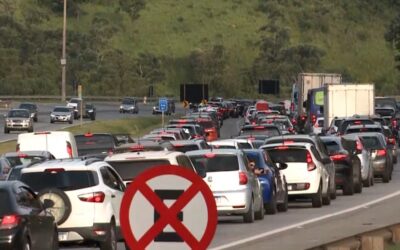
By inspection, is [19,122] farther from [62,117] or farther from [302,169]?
[302,169]

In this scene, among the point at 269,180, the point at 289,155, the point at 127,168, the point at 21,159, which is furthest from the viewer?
the point at 21,159

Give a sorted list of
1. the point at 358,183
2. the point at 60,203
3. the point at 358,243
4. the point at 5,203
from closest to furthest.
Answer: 1. the point at 358,243
2. the point at 5,203
3. the point at 60,203
4. the point at 358,183

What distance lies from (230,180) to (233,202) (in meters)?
0.45

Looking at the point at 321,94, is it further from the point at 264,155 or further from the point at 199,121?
the point at 264,155

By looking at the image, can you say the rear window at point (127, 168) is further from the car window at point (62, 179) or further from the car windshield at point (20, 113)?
the car windshield at point (20, 113)

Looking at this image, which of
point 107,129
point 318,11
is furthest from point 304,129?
point 318,11

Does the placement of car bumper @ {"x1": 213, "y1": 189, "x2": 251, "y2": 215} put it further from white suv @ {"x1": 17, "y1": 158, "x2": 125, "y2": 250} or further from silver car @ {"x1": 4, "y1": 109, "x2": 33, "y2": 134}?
silver car @ {"x1": 4, "y1": 109, "x2": 33, "y2": 134}

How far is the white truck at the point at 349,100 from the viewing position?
64000 mm

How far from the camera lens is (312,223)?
86.5 ft

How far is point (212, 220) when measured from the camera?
9398 millimetres

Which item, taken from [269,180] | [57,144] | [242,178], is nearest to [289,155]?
[269,180]

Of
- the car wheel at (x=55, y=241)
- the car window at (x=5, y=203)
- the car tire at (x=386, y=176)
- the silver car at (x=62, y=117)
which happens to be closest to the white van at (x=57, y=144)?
the car tire at (x=386, y=176)

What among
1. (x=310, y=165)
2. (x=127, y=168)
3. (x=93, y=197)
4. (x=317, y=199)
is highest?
(x=127, y=168)

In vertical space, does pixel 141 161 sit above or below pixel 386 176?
above
